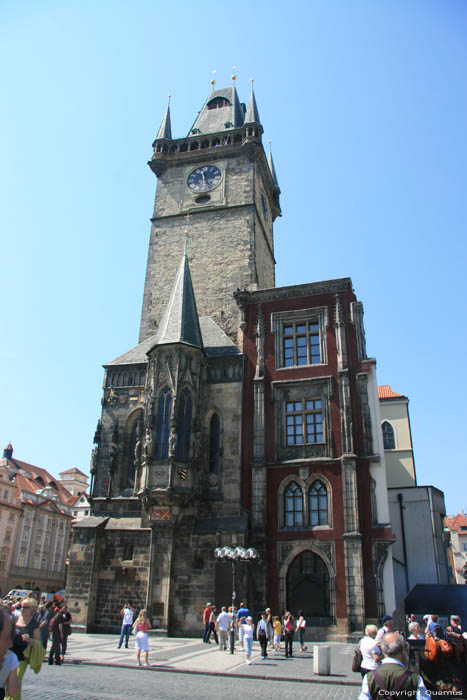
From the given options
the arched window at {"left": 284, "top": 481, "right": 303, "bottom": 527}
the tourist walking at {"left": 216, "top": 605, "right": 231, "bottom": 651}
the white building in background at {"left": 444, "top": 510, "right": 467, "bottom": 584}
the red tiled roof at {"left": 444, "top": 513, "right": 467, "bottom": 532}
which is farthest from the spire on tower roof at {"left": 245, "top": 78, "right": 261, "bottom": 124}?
the red tiled roof at {"left": 444, "top": 513, "right": 467, "bottom": 532}

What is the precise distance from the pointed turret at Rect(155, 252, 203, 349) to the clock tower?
3.48m

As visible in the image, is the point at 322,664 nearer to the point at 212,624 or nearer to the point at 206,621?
the point at 212,624

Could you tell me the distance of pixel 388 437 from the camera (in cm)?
3531

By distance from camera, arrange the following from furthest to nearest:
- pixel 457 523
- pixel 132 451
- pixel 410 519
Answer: pixel 457 523
pixel 410 519
pixel 132 451

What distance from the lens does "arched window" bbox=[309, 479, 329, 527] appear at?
23.8 m

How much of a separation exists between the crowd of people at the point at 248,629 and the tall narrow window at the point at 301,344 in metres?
11.8

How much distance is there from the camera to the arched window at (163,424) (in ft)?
79.5

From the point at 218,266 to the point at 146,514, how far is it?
15586 millimetres

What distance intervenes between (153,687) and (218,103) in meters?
41.1

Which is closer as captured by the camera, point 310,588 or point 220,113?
point 310,588

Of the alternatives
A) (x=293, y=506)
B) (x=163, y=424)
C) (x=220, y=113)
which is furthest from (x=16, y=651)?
(x=220, y=113)

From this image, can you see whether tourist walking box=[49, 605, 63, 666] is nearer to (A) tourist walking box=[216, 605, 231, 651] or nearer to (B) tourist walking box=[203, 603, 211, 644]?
(A) tourist walking box=[216, 605, 231, 651]

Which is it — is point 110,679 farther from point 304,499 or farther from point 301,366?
point 301,366

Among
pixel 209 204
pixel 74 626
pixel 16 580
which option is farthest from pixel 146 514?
pixel 16 580
